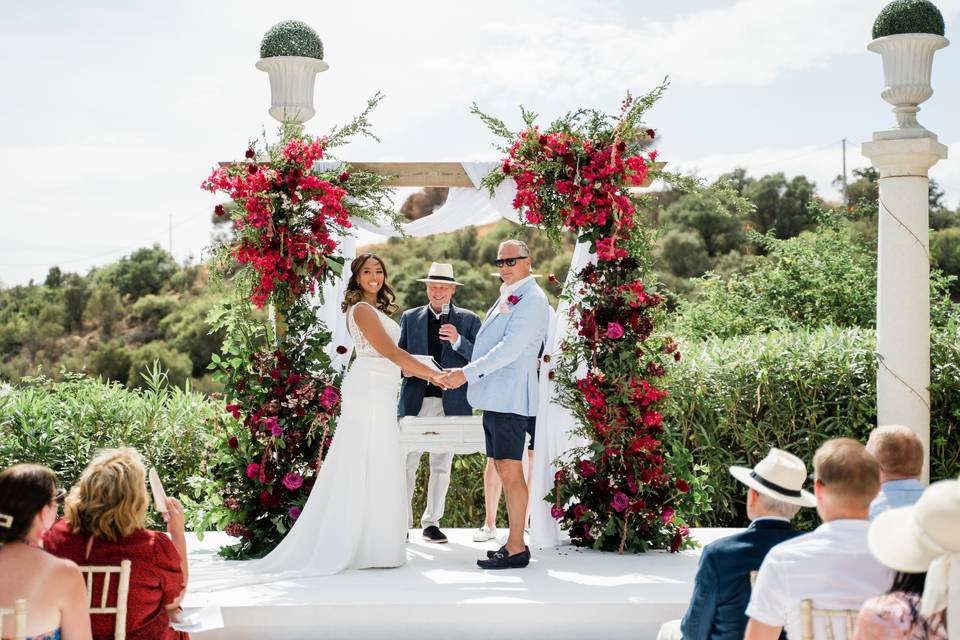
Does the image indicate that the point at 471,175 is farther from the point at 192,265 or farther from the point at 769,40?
the point at 192,265

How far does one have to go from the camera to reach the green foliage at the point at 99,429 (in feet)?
25.4

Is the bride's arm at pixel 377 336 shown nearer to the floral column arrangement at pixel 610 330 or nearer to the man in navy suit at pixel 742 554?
the floral column arrangement at pixel 610 330

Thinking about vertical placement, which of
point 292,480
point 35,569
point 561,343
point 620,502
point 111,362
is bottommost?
point 620,502

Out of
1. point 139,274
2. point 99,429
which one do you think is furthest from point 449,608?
point 139,274

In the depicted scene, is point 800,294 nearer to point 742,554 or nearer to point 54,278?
point 742,554

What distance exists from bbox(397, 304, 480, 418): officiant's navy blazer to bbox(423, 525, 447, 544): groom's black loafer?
758 mm

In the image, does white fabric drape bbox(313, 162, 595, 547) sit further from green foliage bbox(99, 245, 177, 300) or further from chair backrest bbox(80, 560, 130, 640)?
green foliage bbox(99, 245, 177, 300)

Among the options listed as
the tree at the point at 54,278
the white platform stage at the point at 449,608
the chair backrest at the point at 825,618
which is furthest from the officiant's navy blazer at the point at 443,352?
the tree at the point at 54,278

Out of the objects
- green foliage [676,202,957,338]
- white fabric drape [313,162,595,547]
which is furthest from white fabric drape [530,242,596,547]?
green foliage [676,202,957,338]

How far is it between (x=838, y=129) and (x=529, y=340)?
24.5 metres

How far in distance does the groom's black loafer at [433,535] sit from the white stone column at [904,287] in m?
3.30

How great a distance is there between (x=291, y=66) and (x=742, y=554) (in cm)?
492

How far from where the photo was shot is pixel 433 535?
655 centimetres

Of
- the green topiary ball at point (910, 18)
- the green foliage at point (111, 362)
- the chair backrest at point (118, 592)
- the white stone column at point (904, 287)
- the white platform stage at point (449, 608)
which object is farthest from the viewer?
the green foliage at point (111, 362)
